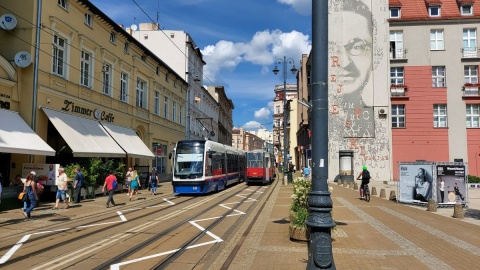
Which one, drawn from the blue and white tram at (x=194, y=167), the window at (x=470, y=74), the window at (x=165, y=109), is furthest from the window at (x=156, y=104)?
the window at (x=470, y=74)

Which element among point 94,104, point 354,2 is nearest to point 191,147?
Answer: point 94,104

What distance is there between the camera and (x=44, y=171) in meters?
17.9

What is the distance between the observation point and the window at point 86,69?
76.7 feet

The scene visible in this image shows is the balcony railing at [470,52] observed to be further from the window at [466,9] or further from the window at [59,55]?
the window at [59,55]

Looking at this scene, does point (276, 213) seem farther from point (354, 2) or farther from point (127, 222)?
point (354, 2)

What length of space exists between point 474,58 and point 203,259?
41.0m

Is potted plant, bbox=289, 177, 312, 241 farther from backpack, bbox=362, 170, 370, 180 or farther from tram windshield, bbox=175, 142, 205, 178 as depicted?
tram windshield, bbox=175, 142, 205, 178

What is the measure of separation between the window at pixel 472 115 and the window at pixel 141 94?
32.2 m

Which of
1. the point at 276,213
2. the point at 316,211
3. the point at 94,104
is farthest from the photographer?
the point at 94,104

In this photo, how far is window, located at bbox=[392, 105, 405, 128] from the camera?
39.7 meters

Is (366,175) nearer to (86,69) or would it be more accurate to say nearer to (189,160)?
(189,160)

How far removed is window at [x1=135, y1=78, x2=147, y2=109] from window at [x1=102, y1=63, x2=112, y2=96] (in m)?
4.76

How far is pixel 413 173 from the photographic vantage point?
1727 centimetres

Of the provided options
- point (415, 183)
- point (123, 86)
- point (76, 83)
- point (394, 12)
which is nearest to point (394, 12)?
point (394, 12)
